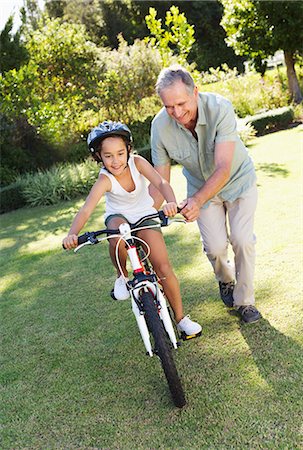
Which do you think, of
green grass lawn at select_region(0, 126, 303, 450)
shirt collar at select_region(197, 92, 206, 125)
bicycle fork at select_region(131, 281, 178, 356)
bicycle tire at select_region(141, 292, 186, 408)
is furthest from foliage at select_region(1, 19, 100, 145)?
bicycle tire at select_region(141, 292, 186, 408)

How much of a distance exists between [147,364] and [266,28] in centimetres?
1403

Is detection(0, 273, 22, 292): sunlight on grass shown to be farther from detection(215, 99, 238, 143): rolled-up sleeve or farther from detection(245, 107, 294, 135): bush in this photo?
detection(245, 107, 294, 135): bush

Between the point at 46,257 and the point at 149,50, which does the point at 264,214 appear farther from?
the point at 149,50

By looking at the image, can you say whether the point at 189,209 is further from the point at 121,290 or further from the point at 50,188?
the point at 50,188

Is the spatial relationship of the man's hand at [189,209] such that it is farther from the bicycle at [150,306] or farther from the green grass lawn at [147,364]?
the green grass lawn at [147,364]

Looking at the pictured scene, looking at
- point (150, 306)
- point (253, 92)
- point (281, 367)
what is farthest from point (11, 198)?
point (281, 367)

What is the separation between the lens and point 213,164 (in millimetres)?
3875

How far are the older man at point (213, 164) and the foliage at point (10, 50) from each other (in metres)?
10.7

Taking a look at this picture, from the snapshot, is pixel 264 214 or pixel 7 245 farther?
pixel 7 245

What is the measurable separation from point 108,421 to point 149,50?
14245 millimetres

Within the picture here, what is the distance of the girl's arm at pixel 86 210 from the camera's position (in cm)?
322

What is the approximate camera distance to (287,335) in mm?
3701

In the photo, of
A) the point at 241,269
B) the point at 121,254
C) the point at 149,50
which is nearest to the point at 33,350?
the point at 121,254

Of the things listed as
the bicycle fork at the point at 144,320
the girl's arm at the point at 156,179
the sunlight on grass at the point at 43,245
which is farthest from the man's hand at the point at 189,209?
the sunlight on grass at the point at 43,245
